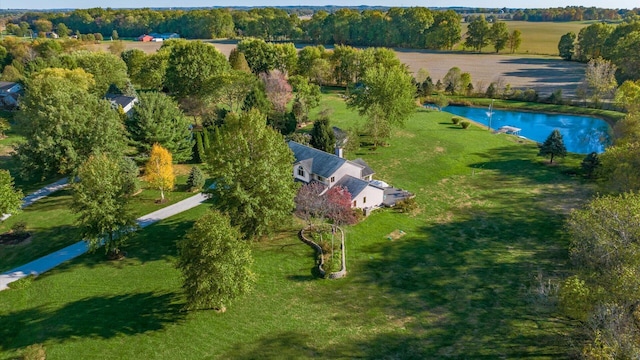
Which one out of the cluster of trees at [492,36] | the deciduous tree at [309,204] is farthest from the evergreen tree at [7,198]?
the cluster of trees at [492,36]

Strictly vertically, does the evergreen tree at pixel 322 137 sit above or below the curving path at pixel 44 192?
above

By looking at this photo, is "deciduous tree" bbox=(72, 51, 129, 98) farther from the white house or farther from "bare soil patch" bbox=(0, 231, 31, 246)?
"bare soil patch" bbox=(0, 231, 31, 246)

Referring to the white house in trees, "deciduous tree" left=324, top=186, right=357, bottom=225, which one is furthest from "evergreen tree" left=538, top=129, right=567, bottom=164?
"deciduous tree" left=324, top=186, right=357, bottom=225

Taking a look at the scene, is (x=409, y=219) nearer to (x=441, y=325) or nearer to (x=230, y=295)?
(x=441, y=325)

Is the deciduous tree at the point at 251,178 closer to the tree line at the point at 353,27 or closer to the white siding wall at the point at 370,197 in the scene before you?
the white siding wall at the point at 370,197

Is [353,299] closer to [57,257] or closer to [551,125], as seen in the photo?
[57,257]

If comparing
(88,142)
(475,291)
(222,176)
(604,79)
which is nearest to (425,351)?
(475,291)
